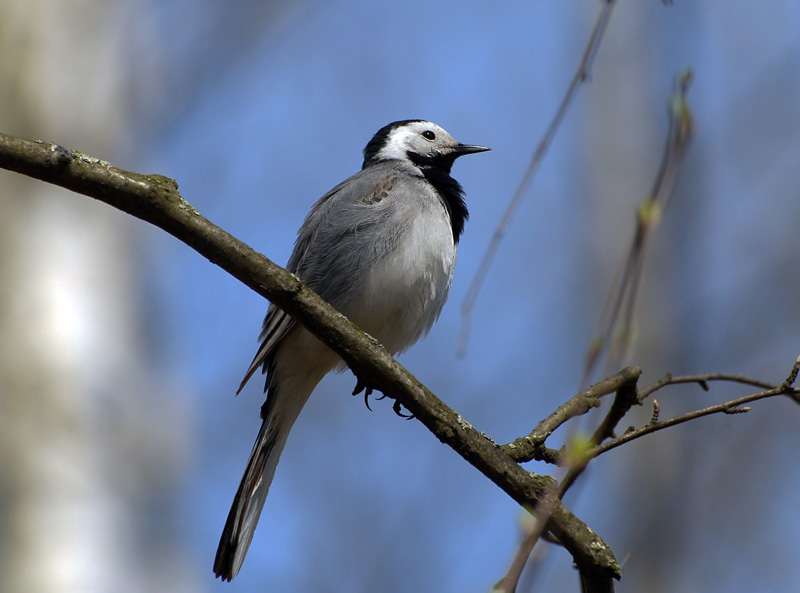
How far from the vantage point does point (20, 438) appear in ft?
14.3

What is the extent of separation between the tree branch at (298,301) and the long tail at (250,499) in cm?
189

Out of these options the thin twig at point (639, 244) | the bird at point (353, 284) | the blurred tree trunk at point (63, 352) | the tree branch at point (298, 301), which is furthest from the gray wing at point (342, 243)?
the thin twig at point (639, 244)

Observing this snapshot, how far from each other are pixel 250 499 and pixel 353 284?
1.26 meters

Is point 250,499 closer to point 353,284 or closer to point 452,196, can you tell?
point 353,284

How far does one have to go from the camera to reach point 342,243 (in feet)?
15.7

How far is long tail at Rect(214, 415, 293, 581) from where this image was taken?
4.38 meters

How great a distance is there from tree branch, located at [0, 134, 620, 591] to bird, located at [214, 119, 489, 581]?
5.54 ft

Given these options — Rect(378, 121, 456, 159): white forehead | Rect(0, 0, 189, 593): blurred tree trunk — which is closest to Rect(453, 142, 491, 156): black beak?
Rect(378, 121, 456, 159): white forehead

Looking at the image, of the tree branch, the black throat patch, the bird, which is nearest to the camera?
the tree branch

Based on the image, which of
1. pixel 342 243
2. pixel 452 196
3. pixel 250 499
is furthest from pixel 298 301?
pixel 452 196

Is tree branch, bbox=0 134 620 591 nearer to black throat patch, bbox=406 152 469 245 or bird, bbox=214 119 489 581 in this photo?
bird, bbox=214 119 489 581

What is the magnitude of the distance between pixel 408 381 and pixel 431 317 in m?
2.17

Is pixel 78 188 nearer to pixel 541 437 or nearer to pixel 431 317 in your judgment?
pixel 541 437

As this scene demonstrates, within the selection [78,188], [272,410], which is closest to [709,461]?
[272,410]
